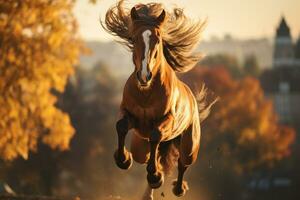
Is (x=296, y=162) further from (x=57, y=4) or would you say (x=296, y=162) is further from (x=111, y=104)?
(x=57, y=4)

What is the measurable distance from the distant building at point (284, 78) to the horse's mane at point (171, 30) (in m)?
148

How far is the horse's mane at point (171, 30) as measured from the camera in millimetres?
12898

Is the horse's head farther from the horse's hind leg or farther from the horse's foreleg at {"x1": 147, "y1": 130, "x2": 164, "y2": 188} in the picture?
the horse's hind leg

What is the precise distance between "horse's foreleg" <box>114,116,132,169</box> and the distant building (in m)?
149

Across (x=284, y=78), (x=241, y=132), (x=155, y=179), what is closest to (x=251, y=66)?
(x=284, y=78)

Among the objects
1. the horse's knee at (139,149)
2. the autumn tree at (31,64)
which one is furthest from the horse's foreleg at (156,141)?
the autumn tree at (31,64)

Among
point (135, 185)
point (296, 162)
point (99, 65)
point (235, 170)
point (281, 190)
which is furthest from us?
point (99, 65)

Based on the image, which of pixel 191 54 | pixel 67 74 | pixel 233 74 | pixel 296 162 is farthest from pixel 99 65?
pixel 191 54

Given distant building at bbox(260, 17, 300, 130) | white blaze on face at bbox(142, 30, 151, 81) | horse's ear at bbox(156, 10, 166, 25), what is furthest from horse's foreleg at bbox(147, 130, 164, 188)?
distant building at bbox(260, 17, 300, 130)

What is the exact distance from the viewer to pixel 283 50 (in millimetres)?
182000

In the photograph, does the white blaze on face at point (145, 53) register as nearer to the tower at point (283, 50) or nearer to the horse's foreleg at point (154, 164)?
the horse's foreleg at point (154, 164)

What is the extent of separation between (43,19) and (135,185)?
57.5 m

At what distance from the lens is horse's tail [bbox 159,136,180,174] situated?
14.3m

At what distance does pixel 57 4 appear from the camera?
1433 inches
